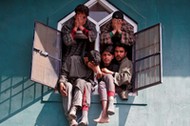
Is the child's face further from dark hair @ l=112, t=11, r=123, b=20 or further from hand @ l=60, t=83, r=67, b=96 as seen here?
hand @ l=60, t=83, r=67, b=96

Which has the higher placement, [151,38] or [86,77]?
[151,38]

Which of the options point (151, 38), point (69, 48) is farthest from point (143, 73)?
point (69, 48)

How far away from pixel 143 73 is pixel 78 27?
76 cm

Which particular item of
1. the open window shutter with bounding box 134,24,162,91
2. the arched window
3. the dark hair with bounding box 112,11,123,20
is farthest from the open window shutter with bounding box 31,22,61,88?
the open window shutter with bounding box 134,24,162,91

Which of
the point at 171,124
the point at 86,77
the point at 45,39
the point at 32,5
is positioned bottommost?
the point at 171,124

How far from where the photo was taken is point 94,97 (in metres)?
5.30

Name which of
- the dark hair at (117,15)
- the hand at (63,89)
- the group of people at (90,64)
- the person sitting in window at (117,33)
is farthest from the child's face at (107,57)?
the hand at (63,89)

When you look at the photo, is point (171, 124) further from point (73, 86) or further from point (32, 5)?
point (32, 5)

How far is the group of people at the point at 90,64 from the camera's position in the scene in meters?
5.11

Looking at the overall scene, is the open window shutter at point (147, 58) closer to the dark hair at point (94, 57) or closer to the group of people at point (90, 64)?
the group of people at point (90, 64)

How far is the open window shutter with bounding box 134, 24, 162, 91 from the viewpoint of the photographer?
5113mm

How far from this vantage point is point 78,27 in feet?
17.9

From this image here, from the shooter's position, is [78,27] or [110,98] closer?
[110,98]

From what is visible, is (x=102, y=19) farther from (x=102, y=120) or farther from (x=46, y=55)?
(x=102, y=120)
